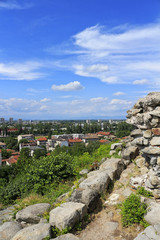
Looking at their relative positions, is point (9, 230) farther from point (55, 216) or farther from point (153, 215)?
point (153, 215)

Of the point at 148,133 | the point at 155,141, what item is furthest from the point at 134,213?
the point at 148,133

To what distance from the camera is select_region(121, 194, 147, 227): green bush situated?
4.70m

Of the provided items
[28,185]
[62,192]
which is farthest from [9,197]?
[62,192]

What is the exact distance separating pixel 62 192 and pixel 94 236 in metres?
2.85

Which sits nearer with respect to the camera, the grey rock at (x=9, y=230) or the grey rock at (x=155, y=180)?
the grey rock at (x=9, y=230)

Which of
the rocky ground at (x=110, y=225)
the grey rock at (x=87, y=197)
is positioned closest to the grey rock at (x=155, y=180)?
the rocky ground at (x=110, y=225)

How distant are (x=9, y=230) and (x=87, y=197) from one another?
2319 mm

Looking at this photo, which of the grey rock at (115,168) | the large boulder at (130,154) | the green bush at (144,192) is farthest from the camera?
the large boulder at (130,154)

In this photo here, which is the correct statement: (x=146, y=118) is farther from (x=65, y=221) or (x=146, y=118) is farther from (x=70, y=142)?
(x=70, y=142)

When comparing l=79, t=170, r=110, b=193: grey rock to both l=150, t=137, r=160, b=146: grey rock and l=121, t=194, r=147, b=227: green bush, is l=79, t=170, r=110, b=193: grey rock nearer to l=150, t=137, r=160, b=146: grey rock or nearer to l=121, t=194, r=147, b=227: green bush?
l=121, t=194, r=147, b=227: green bush

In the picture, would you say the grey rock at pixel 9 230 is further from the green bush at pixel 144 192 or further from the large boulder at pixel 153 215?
the green bush at pixel 144 192

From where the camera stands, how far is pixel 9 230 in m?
4.80

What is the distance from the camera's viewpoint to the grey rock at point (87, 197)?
540 centimetres

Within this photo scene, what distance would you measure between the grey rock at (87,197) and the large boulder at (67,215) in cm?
31
